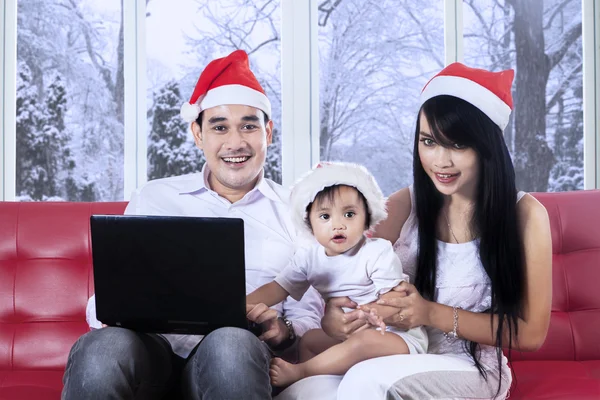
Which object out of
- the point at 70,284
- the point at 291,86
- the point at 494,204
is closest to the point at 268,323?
the point at 494,204

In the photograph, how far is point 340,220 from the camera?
172 cm

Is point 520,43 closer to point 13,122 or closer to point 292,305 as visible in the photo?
point 292,305

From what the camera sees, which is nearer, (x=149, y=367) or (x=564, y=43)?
(x=149, y=367)

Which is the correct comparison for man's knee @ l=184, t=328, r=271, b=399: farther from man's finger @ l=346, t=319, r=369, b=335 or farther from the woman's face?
the woman's face

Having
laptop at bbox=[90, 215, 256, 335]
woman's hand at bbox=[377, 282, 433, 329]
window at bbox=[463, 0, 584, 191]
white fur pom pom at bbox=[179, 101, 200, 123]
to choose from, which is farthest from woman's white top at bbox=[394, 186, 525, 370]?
window at bbox=[463, 0, 584, 191]

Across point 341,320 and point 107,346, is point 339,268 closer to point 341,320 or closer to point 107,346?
point 341,320

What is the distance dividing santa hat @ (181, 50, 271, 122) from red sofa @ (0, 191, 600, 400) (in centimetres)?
44

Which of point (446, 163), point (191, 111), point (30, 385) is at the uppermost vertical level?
point (191, 111)

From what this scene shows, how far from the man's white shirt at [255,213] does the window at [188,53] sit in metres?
1.40

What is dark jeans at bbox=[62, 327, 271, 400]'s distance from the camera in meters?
1.41

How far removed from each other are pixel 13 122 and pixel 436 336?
2.38m

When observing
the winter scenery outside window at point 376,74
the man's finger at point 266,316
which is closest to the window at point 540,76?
the winter scenery outside window at point 376,74

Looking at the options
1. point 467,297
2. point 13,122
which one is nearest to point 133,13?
point 13,122

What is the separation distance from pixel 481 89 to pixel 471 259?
0.42m
